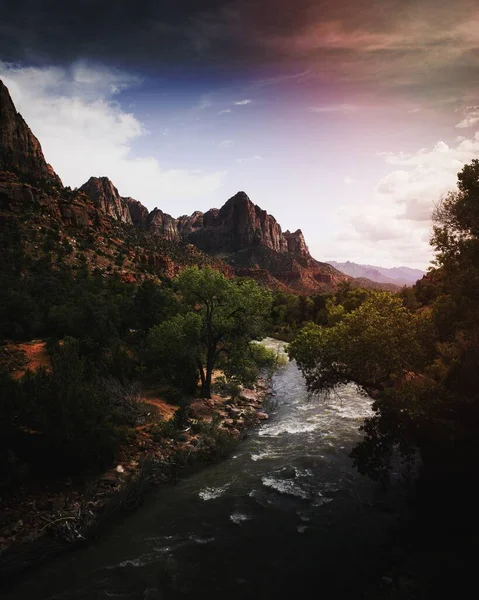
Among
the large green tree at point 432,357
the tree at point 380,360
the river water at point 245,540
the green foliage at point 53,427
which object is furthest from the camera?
the green foliage at point 53,427

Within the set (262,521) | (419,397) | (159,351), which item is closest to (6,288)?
(159,351)

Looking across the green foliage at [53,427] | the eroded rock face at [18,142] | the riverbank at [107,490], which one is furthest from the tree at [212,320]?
the eroded rock face at [18,142]

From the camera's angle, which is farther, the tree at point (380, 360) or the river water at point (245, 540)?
the tree at point (380, 360)

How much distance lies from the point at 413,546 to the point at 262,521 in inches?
200

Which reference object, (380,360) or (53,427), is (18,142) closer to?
(53,427)

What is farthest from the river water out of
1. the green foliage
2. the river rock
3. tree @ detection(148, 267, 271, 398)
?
tree @ detection(148, 267, 271, 398)

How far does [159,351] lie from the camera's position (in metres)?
25.7

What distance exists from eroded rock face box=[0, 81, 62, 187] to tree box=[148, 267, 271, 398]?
3566 inches

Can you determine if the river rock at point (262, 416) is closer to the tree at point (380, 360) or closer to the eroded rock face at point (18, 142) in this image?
the tree at point (380, 360)

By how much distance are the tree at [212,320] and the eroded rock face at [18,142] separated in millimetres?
90575

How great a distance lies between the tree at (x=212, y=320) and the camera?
80.5 ft

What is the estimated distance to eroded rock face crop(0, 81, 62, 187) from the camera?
98.9 metres

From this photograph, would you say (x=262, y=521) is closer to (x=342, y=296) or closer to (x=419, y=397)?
(x=419, y=397)

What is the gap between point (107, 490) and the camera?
44.9ft
